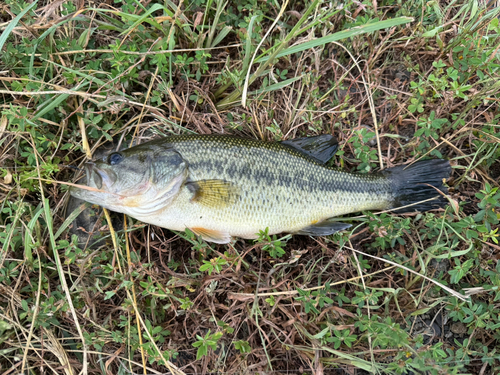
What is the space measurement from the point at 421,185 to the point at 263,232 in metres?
1.63

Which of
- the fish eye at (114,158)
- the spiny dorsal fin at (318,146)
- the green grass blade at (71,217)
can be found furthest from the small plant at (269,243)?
the green grass blade at (71,217)

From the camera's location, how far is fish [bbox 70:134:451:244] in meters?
2.78

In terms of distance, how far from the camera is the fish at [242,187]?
9.13ft

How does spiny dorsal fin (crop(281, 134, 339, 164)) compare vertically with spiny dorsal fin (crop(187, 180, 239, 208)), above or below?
above

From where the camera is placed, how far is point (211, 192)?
283 centimetres

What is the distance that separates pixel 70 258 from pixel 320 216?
2212 mm

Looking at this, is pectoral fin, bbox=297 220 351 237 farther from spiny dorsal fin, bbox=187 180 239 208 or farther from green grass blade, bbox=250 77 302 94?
green grass blade, bbox=250 77 302 94

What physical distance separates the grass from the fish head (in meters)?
0.36

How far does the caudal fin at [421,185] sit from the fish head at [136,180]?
2032mm

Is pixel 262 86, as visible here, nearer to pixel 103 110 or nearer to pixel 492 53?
pixel 103 110

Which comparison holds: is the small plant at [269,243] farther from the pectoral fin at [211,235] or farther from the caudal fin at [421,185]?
the caudal fin at [421,185]

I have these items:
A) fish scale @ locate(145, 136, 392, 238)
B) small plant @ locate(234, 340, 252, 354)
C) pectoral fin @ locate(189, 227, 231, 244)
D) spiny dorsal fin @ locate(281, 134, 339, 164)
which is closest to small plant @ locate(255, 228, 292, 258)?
Answer: fish scale @ locate(145, 136, 392, 238)

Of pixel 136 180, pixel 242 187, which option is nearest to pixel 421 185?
pixel 242 187

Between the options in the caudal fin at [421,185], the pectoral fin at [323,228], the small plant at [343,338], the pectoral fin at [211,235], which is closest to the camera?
the small plant at [343,338]
